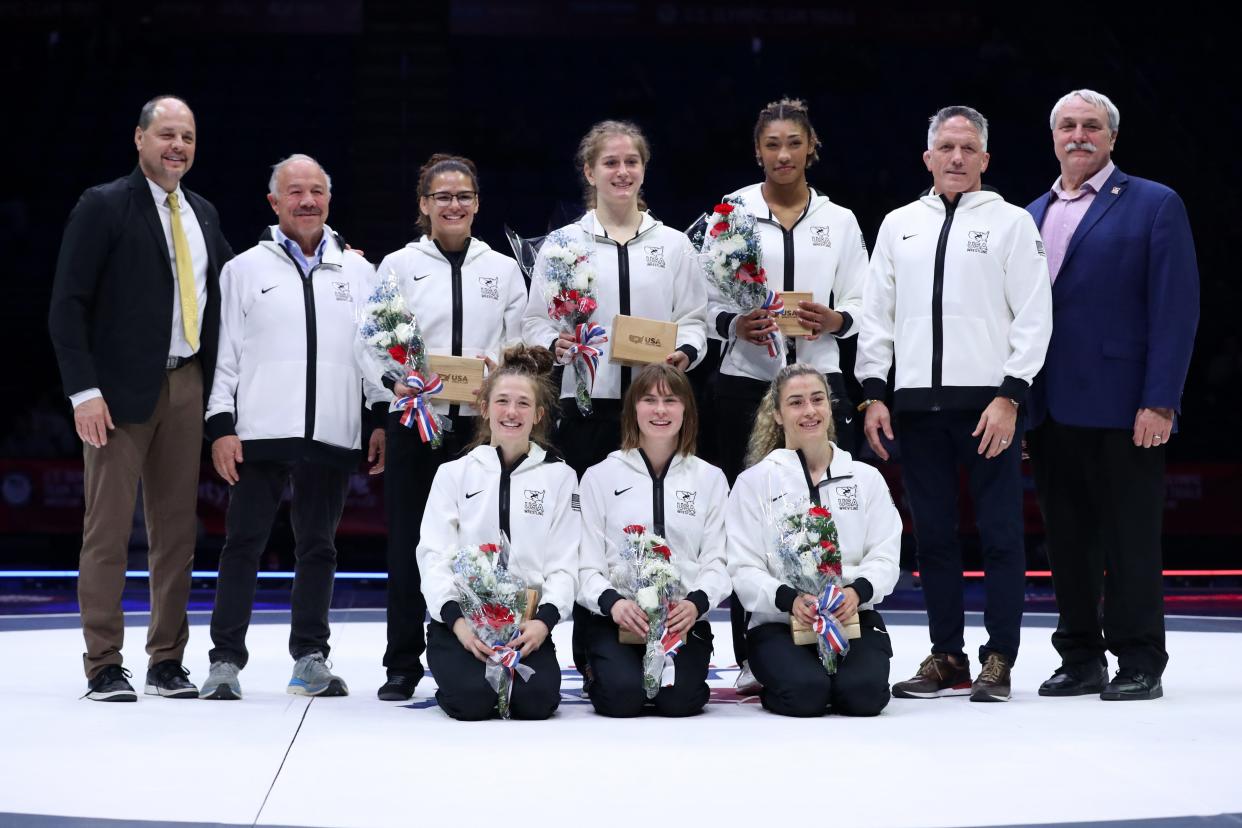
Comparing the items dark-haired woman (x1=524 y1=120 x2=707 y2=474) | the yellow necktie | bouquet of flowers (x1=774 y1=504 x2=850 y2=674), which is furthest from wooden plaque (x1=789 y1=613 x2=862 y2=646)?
the yellow necktie

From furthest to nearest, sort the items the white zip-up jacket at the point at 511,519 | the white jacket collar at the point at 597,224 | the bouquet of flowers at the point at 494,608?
the white jacket collar at the point at 597,224
the white zip-up jacket at the point at 511,519
the bouquet of flowers at the point at 494,608

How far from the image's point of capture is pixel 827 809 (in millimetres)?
2896

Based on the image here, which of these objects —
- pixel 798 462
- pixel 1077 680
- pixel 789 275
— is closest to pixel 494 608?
pixel 798 462

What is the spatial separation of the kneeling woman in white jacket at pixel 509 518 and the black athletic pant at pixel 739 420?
0.69m

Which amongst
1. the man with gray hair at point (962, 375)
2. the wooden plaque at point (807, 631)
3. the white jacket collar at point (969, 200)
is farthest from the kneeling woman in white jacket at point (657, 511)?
the white jacket collar at point (969, 200)

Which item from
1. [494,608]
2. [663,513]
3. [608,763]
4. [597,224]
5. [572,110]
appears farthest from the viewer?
[572,110]

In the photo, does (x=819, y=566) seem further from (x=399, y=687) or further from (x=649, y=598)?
(x=399, y=687)

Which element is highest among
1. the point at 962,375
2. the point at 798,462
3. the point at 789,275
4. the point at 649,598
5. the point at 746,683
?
the point at 789,275

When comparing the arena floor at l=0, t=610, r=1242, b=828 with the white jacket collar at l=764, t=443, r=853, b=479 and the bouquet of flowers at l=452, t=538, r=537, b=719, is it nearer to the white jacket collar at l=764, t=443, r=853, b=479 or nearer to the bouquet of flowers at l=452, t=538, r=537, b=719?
the bouquet of flowers at l=452, t=538, r=537, b=719

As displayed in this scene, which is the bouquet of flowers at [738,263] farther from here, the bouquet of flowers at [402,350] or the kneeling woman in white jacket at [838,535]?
the bouquet of flowers at [402,350]

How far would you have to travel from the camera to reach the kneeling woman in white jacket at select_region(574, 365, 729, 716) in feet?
14.2

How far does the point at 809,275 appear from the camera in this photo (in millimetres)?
4801

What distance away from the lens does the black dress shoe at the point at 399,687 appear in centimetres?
453

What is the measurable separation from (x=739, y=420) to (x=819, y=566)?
0.83 metres
